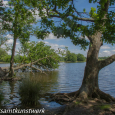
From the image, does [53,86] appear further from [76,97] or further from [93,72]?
[93,72]

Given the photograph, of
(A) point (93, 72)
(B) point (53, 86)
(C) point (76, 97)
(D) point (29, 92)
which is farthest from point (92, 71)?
(B) point (53, 86)

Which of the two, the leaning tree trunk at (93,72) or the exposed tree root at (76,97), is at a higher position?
the leaning tree trunk at (93,72)

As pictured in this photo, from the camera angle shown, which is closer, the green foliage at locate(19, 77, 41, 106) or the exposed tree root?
the green foliage at locate(19, 77, 41, 106)

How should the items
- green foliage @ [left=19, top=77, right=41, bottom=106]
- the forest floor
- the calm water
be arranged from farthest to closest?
the calm water → green foliage @ [left=19, top=77, right=41, bottom=106] → the forest floor

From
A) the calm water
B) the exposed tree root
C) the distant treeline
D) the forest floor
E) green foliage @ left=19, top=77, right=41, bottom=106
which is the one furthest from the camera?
the distant treeline

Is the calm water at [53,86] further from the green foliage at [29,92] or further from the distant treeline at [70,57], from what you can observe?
the distant treeline at [70,57]

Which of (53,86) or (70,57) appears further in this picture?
(70,57)

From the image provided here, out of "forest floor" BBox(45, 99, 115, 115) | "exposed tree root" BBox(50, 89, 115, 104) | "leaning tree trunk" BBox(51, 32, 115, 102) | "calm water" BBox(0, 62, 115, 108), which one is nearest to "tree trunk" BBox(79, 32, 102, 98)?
"leaning tree trunk" BBox(51, 32, 115, 102)

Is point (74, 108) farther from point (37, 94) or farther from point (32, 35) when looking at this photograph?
point (32, 35)

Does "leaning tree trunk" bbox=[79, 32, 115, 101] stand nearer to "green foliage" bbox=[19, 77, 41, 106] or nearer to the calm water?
the calm water

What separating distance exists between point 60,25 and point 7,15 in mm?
10454

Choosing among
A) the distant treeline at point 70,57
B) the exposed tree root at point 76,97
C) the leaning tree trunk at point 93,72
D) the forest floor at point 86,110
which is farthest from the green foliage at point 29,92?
the distant treeline at point 70,57

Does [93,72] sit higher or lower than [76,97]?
higher


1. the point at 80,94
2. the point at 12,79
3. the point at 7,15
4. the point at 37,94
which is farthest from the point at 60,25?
the point at 12,79
